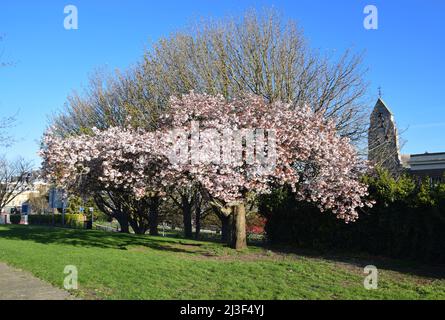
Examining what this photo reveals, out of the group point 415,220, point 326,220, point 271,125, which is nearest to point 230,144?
point 271,125

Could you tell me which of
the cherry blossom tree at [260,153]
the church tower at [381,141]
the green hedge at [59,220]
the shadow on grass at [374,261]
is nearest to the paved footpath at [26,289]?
the cherry blossom tree at [260,153]

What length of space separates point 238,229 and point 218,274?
534 centimetres

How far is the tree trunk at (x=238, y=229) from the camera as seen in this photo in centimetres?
1477

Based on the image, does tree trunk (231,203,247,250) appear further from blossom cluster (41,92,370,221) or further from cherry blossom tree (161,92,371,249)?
blossom cluster (41,92,370,221)

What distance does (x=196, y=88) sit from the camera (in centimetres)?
1978

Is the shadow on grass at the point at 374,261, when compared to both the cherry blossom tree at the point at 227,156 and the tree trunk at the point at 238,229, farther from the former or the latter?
the cherry blossom tree at the point at 227,156

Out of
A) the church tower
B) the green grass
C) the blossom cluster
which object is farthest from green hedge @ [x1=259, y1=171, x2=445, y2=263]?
the church tower

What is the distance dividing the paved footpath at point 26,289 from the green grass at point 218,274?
0.24m

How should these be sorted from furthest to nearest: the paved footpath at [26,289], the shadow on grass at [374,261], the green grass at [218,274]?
the shadow on grass at [374,261] < the green grass at [218,274] < the paved footpath at [26,289]

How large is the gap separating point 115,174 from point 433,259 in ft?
30.6

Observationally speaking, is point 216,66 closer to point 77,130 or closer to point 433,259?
point 77,130

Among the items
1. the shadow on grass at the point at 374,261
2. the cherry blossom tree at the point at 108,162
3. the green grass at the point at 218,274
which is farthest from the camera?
the cherry blossom tree at the point at 108,162
